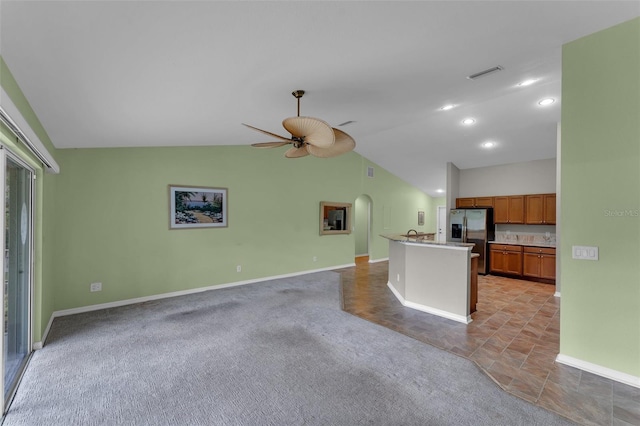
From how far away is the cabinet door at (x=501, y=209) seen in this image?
6.69m

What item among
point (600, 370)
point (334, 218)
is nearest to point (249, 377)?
point (600, 370)

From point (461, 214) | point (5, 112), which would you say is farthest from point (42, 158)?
point (461, 214)

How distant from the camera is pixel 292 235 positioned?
21.4ft

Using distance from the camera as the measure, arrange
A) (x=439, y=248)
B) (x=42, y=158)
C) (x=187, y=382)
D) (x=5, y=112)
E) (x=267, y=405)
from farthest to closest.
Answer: (x=439, y=248) < (x=42, y=158) < (x=187, y=382) < (x=267, y=405) < (x=5, y=112)

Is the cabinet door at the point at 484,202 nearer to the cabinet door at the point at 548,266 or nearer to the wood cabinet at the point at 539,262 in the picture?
the wood cabinet at the point at 539,262

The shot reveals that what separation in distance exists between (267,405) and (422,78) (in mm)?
3346

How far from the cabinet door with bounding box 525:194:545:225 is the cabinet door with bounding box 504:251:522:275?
791mm

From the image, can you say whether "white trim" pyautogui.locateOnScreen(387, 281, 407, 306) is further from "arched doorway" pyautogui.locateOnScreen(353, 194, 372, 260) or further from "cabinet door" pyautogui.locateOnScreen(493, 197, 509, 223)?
"arched doorway" pyautogui.locateOnScreen(353, 194, 372, 260)

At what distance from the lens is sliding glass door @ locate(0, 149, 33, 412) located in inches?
92.8

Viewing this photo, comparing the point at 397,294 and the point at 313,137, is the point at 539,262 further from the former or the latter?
the point at 313,137

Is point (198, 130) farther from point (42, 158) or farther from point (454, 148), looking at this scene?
point (454, 148)

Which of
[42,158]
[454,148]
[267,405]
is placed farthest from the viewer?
[454,148]

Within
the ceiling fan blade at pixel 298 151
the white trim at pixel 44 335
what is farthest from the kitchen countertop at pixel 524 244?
the white trim at pixel 44 335

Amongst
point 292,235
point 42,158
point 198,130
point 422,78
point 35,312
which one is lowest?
point 35,312
